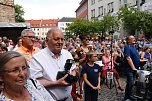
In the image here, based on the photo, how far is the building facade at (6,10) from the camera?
2456 centimetres

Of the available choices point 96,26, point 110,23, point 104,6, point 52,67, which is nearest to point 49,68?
point 52,67

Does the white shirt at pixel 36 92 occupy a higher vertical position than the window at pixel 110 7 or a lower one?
lower

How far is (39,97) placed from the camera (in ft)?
9.28

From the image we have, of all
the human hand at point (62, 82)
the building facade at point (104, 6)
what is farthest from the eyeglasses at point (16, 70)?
the building facade at point (104, 6)

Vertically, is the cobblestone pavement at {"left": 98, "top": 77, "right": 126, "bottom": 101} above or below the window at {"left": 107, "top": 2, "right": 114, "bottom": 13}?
below

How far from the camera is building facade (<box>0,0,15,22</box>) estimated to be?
2456cm

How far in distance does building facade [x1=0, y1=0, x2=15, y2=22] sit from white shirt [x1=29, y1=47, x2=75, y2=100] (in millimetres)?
21392

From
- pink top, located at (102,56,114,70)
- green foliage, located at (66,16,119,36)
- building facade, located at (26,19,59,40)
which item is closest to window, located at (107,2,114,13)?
green foliage, located at (66,16,119,36)

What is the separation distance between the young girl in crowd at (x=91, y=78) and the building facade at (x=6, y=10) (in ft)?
61.4

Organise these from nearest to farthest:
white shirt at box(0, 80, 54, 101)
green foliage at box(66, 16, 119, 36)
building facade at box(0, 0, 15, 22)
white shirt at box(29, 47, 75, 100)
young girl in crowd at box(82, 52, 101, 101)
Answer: white shirt at box(0, 80, 54, 101) → white shirt at box(29, 47, 75, 100) → young girl in crowd at box(82, 52, 101, 101) → building facade at box(0, 0, 15, 22) → green foliage at box(66, 16, 119, 36)

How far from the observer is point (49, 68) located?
3736mm

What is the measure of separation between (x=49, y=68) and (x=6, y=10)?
72.6 ft

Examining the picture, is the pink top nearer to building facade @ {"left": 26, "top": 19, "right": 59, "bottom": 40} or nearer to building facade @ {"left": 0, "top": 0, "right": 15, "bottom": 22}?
building facade @ {"left": 0, "top": 0, "right": 15, "bottom": 22}

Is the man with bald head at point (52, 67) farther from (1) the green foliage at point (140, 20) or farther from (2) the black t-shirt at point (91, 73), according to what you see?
(1) the green foliage at point (140, 20)
